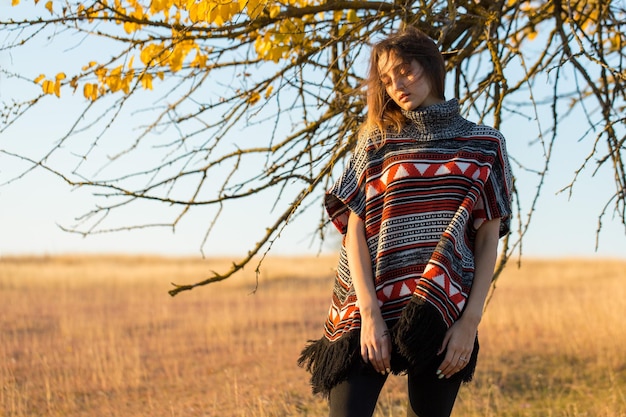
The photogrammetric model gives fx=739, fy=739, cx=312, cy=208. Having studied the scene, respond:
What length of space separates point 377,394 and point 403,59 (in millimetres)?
967

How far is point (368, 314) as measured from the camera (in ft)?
6.59

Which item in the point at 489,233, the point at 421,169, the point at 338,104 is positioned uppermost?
the point at 338,104

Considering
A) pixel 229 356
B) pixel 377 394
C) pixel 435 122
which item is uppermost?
pixel 435 122

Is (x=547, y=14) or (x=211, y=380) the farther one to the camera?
(x=211, y=380)

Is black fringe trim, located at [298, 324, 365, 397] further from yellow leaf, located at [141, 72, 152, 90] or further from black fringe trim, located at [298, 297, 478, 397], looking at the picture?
yellow leaf, located at [141, 72, 152, 90]

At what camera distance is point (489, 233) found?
214 cm

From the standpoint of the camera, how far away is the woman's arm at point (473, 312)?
79.7 inches

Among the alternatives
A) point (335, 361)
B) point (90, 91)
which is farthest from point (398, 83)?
point (90, 91)

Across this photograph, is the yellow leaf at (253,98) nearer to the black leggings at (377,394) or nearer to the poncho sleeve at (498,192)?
the poncho sleeve at (498,192)

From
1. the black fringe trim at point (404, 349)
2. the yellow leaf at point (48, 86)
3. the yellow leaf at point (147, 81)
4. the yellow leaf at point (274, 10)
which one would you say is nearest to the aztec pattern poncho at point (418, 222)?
the black fringe trim at point (404, 349)

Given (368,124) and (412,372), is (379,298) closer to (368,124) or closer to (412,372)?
(412,372)

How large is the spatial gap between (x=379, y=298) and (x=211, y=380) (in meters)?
4.38

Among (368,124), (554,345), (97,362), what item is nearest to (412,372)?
(368,124)

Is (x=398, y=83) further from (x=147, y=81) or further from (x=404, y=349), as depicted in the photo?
(x=147, y=81)
